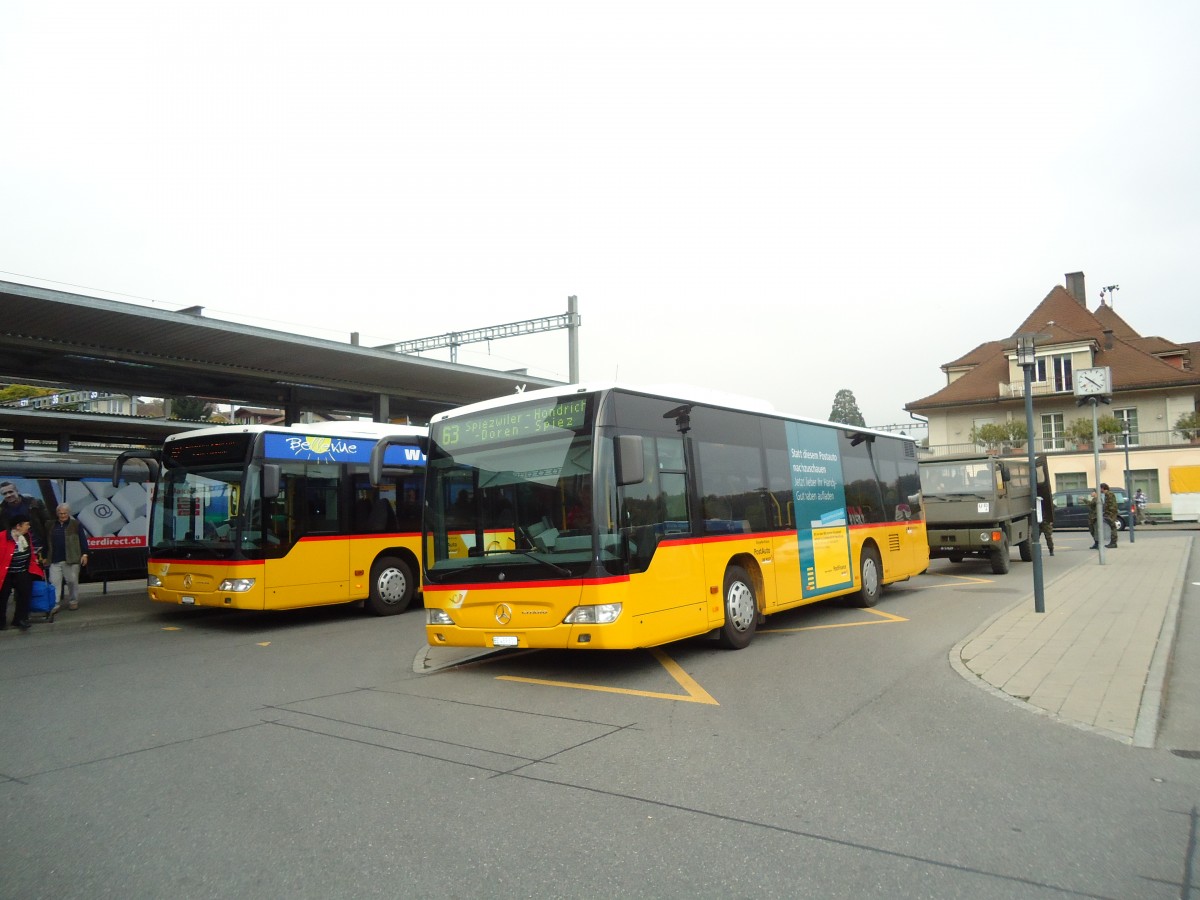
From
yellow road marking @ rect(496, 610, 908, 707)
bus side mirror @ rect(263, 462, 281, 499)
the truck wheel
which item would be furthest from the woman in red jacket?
the truck wheel

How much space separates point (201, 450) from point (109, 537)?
9.17 metres

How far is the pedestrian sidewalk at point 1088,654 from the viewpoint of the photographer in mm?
6680

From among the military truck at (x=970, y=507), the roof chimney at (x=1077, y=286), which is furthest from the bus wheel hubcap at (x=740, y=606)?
the roof chimney at (x=1077, y=286)

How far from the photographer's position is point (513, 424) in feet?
29.2

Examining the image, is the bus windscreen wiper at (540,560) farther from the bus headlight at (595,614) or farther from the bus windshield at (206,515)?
the bus windshield at (206,515)

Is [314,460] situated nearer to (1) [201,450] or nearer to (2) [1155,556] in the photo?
(1) [201,450]

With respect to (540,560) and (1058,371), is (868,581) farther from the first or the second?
(1058,371)

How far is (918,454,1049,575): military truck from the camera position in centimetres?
1816

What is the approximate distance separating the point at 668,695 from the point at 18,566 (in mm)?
10236

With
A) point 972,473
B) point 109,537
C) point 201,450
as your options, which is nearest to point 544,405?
point 201,450

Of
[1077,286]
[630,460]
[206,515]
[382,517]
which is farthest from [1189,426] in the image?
[206,515]

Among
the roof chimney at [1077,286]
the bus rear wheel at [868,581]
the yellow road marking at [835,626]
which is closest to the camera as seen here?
the yellow road marking at [835,626]

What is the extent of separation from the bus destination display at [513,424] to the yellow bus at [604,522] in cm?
1

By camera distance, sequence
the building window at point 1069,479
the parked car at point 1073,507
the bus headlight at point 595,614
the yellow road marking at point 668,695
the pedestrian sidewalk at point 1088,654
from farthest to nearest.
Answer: the building window at point 1069,479 → the parked car at point 1073,507 → the bus headlight at point 595,614 → the yellow road marking at point 668,695 → the pedestrian sidewalk at point 1088,654
